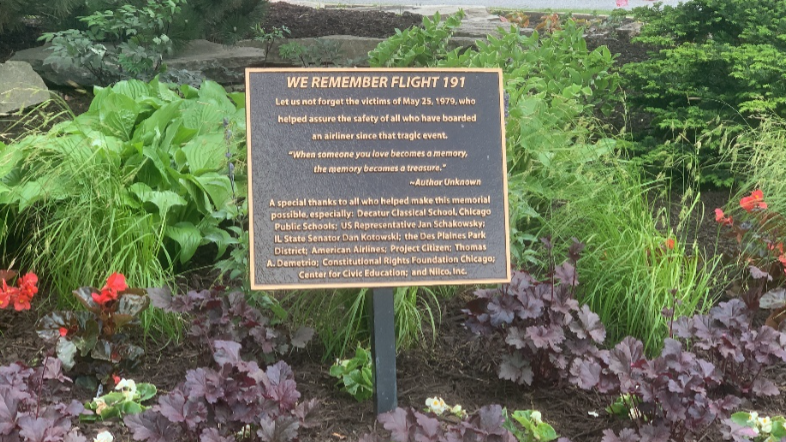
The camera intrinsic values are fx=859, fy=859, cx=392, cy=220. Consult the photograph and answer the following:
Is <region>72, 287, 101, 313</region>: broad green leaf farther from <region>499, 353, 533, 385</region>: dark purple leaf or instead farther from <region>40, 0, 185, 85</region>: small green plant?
<region>40, 0, 185, 85</region>: small green plant

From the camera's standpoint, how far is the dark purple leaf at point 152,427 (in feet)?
9.50

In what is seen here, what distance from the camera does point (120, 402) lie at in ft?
11.4

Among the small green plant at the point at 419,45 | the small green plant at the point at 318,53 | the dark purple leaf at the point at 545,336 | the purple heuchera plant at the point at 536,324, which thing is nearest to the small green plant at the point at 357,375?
the purple heuchera plant at the point at 536,324

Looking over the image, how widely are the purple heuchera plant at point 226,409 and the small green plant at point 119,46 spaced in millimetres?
4090

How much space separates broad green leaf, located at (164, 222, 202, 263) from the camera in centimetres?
437

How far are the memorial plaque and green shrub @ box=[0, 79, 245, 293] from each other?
2.25 ft

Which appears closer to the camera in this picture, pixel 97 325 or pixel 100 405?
pixel 100 405

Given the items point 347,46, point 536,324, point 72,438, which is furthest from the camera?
point 347,46

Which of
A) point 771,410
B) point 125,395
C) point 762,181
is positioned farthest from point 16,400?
point 762,181

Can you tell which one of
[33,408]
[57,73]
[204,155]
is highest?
[57,73]

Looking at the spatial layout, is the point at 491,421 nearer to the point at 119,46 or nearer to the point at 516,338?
the point at 516,338

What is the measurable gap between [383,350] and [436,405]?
0.33 metres

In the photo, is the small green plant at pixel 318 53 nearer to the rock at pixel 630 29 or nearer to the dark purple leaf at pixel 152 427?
the rock at pixel 630 29

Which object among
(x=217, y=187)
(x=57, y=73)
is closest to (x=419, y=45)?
(x=217, y=187)
